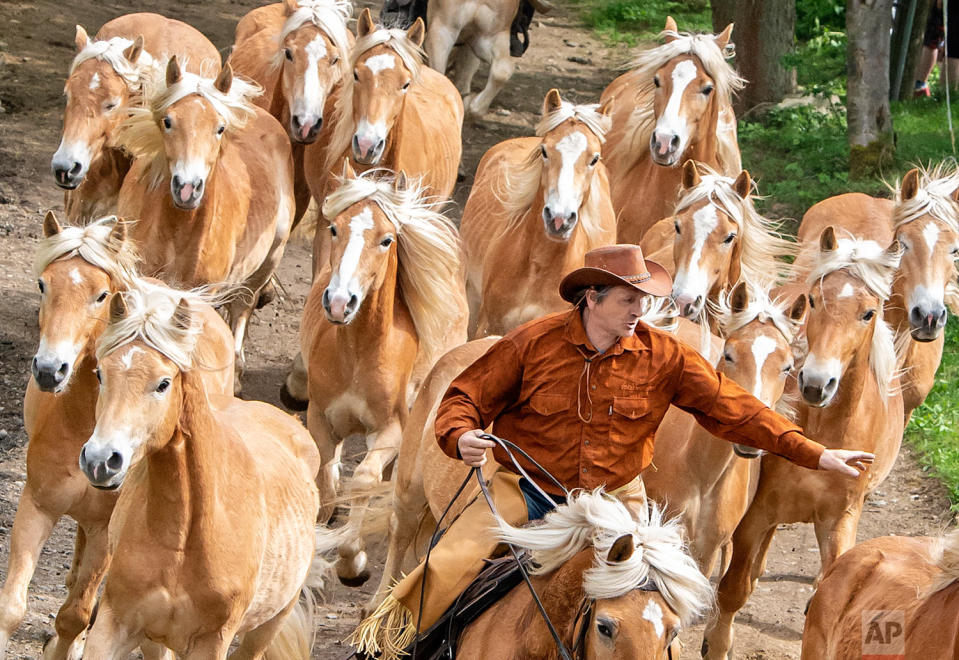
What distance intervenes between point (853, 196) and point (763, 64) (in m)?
5.15

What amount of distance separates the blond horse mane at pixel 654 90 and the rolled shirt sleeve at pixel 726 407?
453 centimetres

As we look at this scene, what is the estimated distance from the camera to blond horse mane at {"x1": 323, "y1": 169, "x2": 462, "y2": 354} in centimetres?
687

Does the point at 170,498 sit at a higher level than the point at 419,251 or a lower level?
higher

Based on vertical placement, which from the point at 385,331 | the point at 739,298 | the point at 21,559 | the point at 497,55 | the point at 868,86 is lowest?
the point at 497,55

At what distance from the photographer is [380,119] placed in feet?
27.8

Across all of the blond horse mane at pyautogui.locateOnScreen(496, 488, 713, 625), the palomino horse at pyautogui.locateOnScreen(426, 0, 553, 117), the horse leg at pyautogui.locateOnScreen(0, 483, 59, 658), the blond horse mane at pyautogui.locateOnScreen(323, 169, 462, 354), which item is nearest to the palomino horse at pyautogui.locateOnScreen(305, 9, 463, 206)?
the blond horse mane at pyautogui.locateOnScreen(323, 169, 462, 354)

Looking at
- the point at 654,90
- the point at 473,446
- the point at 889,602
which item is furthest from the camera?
the point at 654,90

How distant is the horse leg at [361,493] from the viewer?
6.80 m

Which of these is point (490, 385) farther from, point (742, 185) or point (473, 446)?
point (742, 185)

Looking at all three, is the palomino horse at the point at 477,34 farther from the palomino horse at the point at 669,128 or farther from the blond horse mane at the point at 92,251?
the blond horse mane at the point at 92,251

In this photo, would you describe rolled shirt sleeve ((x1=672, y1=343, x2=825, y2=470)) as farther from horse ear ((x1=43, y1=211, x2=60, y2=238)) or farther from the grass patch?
the grass patch

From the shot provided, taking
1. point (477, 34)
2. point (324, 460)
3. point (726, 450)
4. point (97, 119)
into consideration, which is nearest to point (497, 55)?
point (477, 34)

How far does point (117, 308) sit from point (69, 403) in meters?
1.18

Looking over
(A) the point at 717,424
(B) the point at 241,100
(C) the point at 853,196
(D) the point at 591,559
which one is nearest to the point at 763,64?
(C) the point at 853,196
